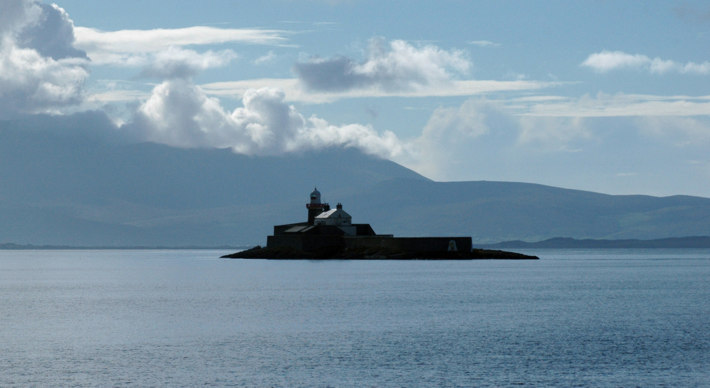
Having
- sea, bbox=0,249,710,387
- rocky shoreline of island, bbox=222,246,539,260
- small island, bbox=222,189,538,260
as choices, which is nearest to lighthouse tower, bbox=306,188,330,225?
small island, bbox=222,189,538,260

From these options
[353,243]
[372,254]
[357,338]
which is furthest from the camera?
[353,243]

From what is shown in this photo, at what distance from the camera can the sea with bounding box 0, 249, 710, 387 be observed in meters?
47.4

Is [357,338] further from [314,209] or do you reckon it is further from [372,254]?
[314,209]

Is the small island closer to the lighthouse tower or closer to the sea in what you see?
the lighthouse tower

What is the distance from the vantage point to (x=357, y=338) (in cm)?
6141

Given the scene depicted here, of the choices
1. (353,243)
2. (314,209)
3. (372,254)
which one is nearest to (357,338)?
(372,254)

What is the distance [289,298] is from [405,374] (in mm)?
47990

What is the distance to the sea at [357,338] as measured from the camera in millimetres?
47406

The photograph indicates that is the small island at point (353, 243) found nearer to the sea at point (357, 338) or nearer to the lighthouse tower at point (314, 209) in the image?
the lighthouse tower at point (314, 209)

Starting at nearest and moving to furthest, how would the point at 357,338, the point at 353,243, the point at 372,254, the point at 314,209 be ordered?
1. the point at 357,338
2. the point at 372,254
3. the point at 353,243
4. the point at 314,209

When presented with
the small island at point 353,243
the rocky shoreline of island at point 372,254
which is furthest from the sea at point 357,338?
the small island at point 353,243

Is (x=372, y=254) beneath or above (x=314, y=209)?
beneath

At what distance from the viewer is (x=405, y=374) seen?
1887 inches

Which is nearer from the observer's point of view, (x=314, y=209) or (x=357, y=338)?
(x=357, y=338)
